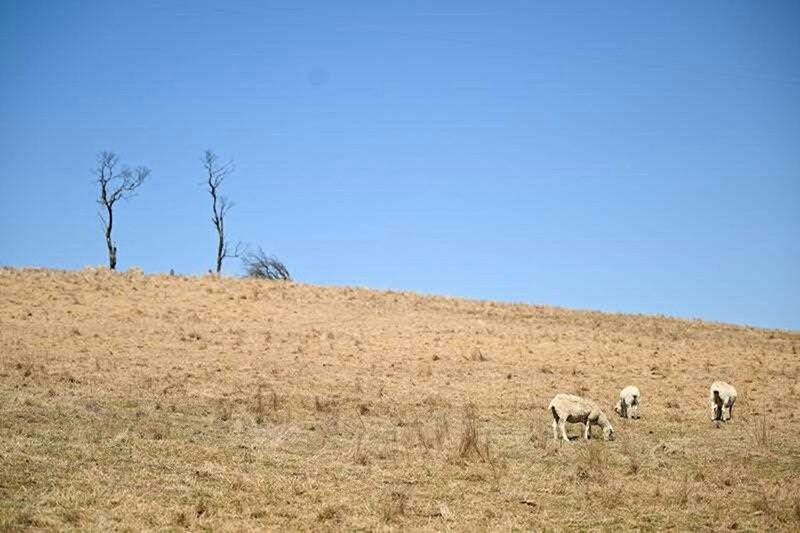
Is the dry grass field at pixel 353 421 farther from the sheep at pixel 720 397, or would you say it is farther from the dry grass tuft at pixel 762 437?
the sheep at pixel 720 397

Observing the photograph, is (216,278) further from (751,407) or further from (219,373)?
(751,407)

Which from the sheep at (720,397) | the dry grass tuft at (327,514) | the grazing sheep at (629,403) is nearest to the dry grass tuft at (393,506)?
the dry grass tuft at (327,514)

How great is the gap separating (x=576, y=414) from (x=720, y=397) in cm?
659

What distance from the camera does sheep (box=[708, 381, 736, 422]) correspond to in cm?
2316

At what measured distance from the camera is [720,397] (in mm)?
23219

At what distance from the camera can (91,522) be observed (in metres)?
11.0

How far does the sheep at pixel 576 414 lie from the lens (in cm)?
1947

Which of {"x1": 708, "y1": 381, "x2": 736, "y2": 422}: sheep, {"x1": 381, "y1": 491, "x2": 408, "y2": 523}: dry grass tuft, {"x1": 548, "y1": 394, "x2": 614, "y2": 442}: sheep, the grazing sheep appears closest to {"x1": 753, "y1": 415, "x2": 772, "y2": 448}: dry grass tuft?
{"x1": 708, "y1": 381, "x2": 736, "y2": 422}: sheep

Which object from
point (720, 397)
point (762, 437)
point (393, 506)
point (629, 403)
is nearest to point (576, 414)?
point (762, 437)

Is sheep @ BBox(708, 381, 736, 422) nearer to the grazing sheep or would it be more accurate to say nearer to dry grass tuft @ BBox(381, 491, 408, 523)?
the grazing sheep

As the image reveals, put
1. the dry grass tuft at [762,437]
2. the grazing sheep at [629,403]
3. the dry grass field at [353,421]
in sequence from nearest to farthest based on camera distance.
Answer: the dry grass field at [353,421]
the dry grass tuft at [762,437]
the grazing sheep at [629,403]

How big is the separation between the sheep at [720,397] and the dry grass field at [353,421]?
98cm

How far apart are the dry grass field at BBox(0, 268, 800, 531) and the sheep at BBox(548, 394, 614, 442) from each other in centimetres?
38

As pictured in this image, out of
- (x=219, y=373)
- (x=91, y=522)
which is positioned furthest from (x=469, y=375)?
(x=91, y=522)
